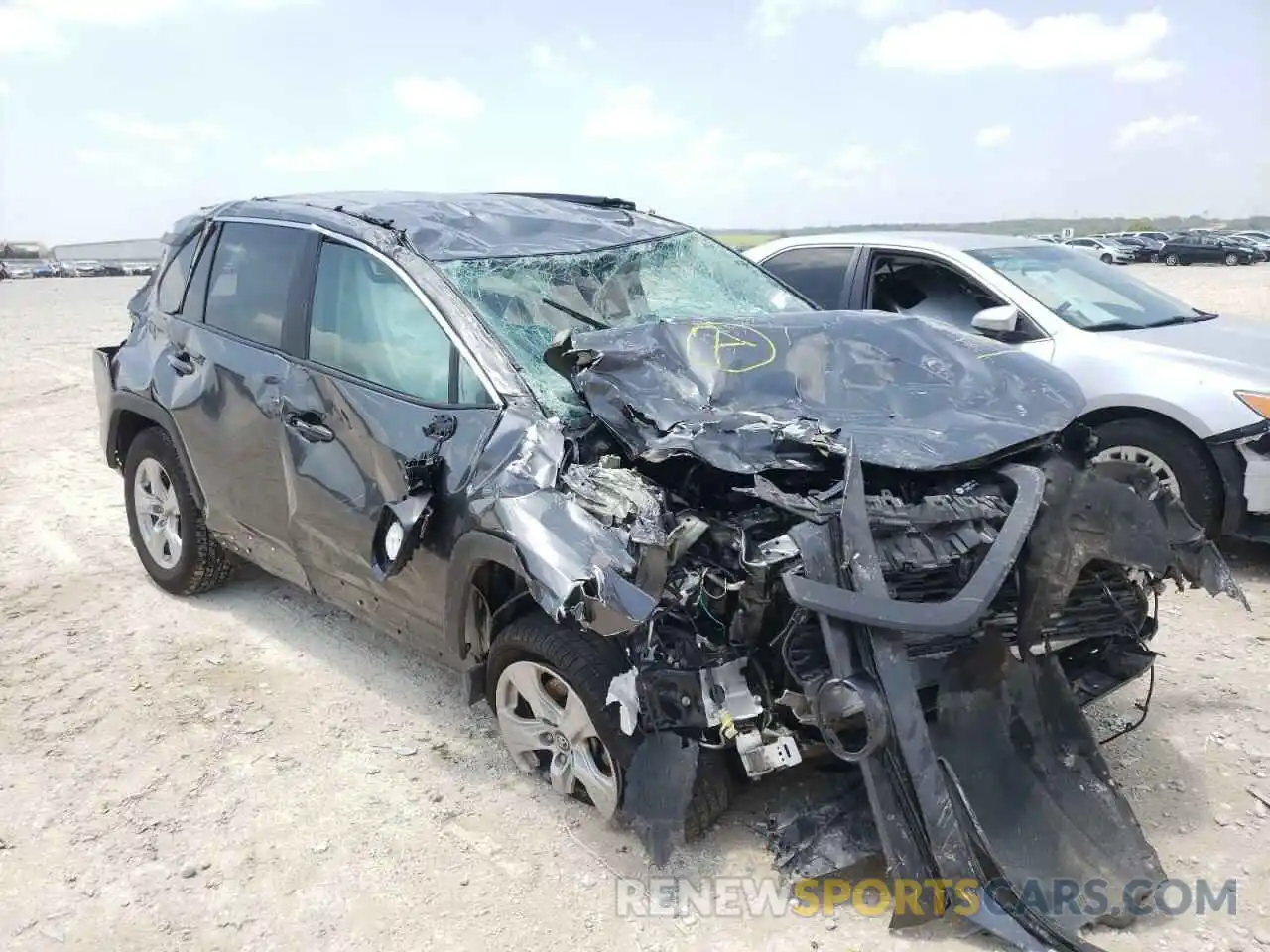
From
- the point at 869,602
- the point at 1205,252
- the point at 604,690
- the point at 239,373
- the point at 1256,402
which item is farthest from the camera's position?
the point at 1205,252

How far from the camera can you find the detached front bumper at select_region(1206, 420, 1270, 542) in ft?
16.0

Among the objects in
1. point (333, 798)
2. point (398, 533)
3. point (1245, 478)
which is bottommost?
point (333, 798)

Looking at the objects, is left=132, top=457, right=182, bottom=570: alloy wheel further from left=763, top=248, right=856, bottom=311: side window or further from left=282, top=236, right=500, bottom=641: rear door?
left=763, top=248, right=856, bottom=311: side window

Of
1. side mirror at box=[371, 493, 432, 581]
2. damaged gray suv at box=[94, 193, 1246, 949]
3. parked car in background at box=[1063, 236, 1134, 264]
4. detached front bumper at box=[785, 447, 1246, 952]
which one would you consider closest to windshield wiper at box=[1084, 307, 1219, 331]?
damaged gray suv at box=[94, 193, 1246, 949]

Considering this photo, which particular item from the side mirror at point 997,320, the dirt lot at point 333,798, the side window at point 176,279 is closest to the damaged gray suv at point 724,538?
the dirt lot at point 333,798

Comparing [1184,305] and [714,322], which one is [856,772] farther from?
[1184,305]

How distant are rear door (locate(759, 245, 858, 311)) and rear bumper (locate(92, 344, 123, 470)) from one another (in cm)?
385

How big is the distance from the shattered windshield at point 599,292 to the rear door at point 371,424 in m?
0.20

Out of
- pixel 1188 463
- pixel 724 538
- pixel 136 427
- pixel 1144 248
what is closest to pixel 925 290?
pixel 1188 463

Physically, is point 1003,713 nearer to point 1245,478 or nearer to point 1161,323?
point 1245,478

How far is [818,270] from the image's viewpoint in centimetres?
653

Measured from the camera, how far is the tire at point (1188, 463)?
504 centimetres

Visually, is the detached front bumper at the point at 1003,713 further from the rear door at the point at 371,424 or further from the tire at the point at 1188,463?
the tire at the point at 1188,463

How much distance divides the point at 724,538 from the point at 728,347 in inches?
36.3
